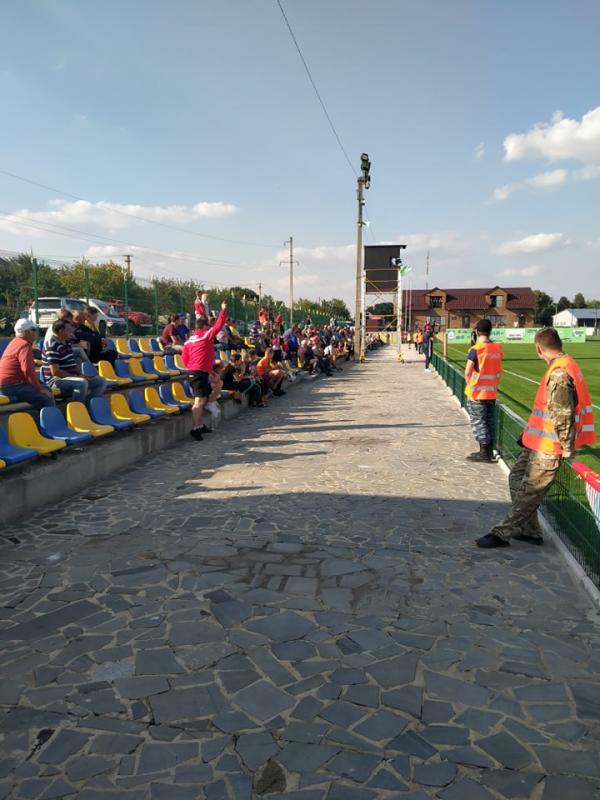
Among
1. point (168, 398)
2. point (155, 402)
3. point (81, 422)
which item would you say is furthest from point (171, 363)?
point (81, 422)

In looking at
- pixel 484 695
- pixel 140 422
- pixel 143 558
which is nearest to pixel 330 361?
pixel 140 422

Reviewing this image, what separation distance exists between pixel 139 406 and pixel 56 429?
250cm

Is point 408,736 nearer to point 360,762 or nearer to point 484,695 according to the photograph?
point 360,762

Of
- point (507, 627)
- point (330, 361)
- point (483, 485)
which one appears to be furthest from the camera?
point (330, 361)

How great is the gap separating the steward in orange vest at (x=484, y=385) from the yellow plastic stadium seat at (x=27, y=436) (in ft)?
19.0

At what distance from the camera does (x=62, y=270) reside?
1419cm

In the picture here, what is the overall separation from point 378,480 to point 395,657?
415 centimetres

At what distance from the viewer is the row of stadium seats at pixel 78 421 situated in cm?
652

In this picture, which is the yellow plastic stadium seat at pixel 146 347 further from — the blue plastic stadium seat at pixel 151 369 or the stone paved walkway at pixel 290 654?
the stone paved walkway at pixel 290 654

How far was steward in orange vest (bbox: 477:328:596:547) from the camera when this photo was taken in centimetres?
459

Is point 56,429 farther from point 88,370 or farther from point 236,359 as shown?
point 236,359

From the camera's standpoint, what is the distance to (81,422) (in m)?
7.84

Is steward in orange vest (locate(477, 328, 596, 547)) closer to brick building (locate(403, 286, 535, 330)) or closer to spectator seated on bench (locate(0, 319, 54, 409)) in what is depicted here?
spectator seated on bench (locate(0, 319, 54, 409))

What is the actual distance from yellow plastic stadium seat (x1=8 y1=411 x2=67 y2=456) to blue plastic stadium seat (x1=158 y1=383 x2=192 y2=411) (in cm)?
400
